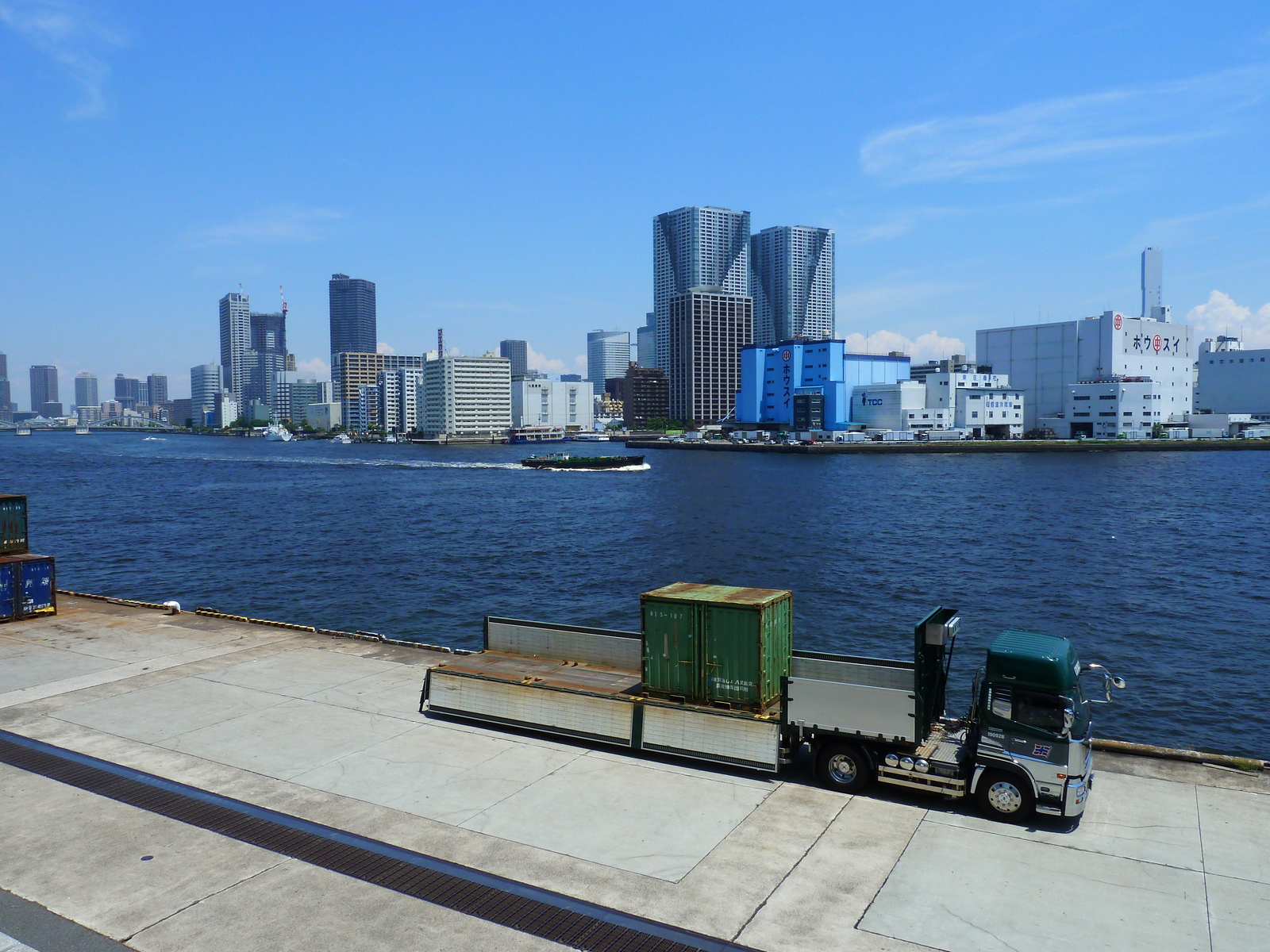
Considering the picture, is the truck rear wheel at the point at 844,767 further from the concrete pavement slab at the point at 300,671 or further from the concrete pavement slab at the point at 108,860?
the concrete pavement slab at the point at 300,671

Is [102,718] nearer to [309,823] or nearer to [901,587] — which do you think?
[309,823]

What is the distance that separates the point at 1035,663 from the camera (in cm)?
1171

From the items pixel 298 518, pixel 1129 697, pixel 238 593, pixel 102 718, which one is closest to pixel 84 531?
pixel 298 518

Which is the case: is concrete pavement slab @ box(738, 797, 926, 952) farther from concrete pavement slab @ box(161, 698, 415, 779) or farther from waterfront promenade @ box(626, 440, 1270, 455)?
waterfront promenade @ box(626, 440, 1270, 455)

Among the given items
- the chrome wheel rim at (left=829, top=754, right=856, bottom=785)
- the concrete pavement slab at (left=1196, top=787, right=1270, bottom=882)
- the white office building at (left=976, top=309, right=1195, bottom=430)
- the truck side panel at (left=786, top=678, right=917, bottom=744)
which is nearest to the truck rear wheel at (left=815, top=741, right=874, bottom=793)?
the chrome wheel rim at (left=829, top=754, right=856, bottom=785)

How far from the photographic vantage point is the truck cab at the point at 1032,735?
1142 centimetres

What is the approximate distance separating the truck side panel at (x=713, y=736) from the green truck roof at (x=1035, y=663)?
3.45 metres

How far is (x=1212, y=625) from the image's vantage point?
114 feet

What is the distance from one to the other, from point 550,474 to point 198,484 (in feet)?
153

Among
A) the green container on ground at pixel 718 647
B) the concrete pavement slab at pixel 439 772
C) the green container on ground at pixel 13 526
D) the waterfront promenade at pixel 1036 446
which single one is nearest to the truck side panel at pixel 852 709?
the green container on ground at pixel 718 647

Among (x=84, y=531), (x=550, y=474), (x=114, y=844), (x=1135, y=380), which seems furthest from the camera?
(x=1135, y=380)

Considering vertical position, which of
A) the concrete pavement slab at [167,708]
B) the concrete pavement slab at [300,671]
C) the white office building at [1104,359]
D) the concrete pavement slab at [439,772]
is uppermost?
the white office building at [1104,359]

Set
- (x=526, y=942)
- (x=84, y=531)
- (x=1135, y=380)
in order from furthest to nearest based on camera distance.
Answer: (x=1135, y=380), (x=84, y=531), (x=526, y=942)

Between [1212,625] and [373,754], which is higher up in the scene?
[373,754]
